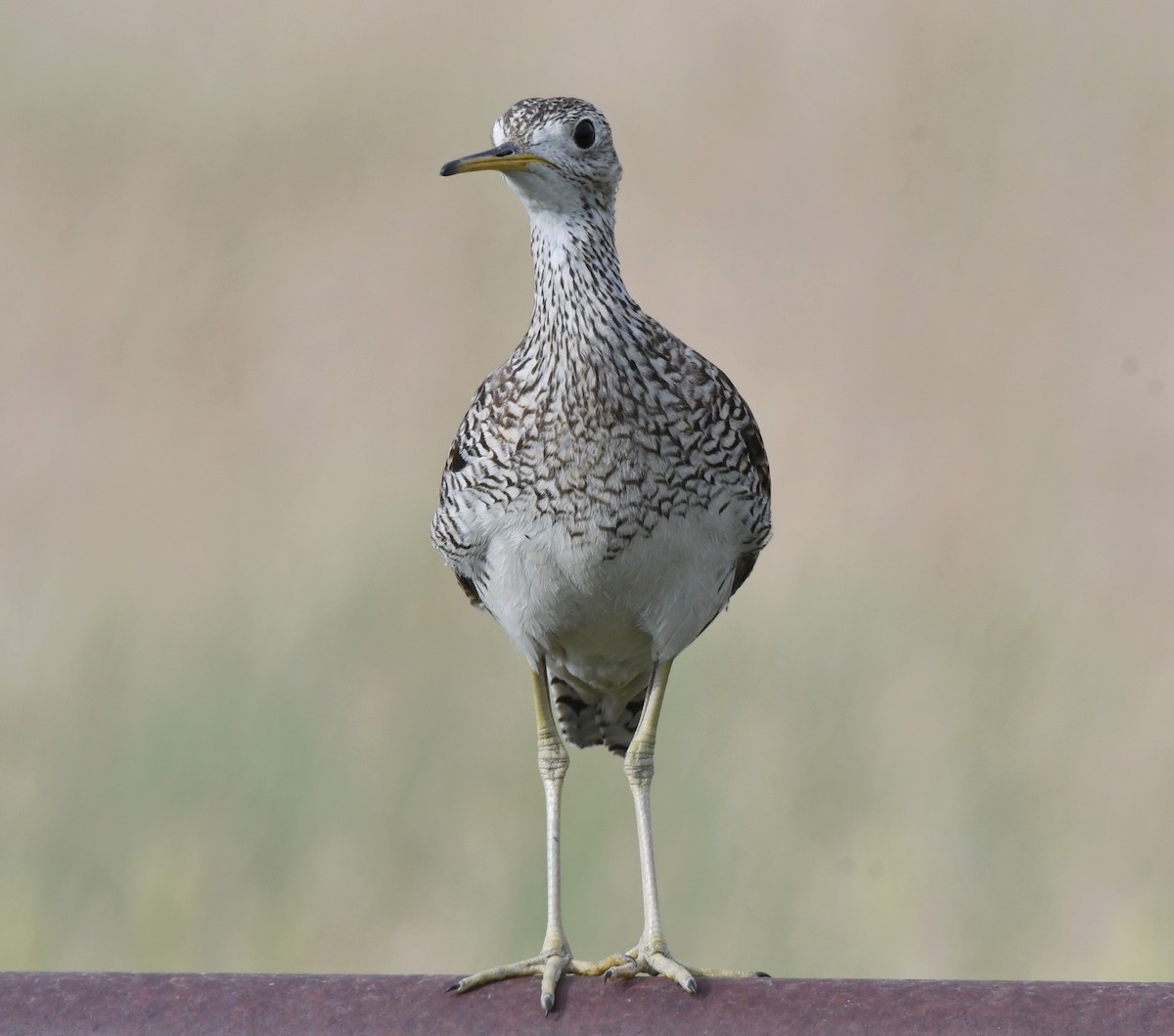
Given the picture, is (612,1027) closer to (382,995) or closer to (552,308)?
(382,995)

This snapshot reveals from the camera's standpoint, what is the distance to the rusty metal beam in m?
4.18

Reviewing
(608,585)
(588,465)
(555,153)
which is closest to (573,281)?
(555,153)

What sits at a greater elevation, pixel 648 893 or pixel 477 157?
pixel 477 157

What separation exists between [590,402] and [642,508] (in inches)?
14.0

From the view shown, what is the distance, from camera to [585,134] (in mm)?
5773

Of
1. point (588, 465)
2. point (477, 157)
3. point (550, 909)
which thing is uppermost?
point (477, 157)

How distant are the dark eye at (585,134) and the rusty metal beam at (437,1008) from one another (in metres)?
2.56

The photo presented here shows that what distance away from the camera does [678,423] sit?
5742 millimetres

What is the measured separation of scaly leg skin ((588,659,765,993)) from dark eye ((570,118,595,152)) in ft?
5.62

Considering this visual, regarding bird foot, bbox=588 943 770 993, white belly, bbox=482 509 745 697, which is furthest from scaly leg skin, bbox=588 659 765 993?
white belly, bbox=482 509 745 697

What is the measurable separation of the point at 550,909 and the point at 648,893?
1.08 feet

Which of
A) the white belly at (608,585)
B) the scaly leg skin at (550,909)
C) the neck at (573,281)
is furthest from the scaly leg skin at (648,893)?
the neck at (573,281)

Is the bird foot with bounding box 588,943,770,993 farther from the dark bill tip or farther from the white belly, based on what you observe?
the dark bill tip

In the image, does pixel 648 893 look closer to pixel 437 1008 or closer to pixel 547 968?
pixel 547 968
